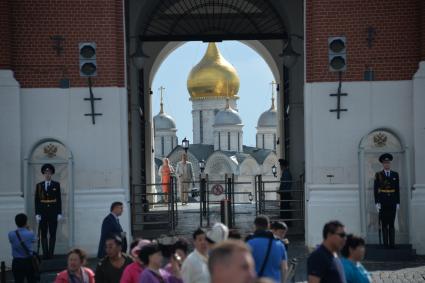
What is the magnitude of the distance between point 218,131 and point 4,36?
100 m

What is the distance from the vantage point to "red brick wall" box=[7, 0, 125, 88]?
67.3 ft

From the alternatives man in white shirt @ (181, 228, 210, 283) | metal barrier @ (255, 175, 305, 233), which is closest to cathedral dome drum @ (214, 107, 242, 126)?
metal barrier @ (255, 175, 305, 233)

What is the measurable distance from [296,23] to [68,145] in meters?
7.77

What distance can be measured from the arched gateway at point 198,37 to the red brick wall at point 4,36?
2.75 metres

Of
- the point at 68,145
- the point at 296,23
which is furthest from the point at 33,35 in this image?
the point at 296,23

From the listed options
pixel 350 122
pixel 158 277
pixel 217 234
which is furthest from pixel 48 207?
pixel 158 277

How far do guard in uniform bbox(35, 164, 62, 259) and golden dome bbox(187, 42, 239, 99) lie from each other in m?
85.9

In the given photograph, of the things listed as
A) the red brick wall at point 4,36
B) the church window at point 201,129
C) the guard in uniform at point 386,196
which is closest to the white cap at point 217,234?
the guard in uniform at point 386,196

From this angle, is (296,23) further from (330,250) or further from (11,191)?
(330,250)

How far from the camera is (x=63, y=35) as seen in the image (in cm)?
2055

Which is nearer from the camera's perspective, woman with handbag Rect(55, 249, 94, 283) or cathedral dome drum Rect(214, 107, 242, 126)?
woman with handbag Rect(55, 249, 94, 283)

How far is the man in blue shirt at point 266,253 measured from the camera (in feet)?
35.1

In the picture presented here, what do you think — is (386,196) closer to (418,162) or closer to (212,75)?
(418,162)

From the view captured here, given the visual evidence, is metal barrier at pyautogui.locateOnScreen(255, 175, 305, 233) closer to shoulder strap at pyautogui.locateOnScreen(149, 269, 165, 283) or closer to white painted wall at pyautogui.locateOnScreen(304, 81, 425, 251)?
white painted wall at pyautogui.locateOnScreen(304, 81, 425, 251)
